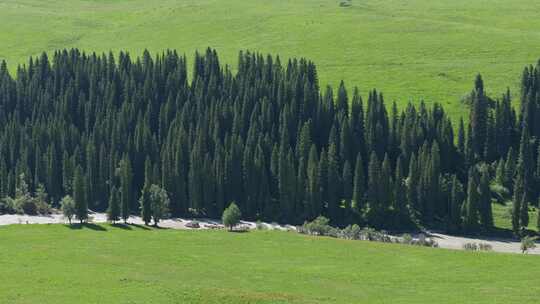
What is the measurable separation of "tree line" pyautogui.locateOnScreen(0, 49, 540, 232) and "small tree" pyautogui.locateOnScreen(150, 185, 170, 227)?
7.56ft

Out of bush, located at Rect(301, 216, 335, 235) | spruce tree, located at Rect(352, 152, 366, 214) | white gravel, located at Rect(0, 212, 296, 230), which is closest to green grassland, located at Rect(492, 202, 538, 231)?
spruce tree, located at Rect(352, 152, 366, 214)

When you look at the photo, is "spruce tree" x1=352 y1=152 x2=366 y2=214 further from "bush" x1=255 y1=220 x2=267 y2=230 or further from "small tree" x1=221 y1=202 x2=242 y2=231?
"small tree" x1=221 y1=202 x2=242 y2=231

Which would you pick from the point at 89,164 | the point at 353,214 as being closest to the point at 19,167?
the point at 89,164

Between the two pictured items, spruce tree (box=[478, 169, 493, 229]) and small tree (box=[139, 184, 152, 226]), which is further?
spruce tree (box=[478, 169, 493, 229])

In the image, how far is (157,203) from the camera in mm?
155250

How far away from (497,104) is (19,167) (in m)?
88.3

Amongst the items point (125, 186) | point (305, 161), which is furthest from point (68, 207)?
point (305, 161)

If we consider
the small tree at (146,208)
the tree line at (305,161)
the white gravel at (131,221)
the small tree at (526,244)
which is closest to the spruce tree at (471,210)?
the tree line at (305,161)

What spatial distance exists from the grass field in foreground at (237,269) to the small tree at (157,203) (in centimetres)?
810

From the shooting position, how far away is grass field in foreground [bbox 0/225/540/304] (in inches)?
3812

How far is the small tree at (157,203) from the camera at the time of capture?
154250mm

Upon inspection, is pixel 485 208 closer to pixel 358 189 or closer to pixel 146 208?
pixel 358 189

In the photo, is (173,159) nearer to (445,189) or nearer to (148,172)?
(148,172)

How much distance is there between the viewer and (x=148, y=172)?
173 metres
